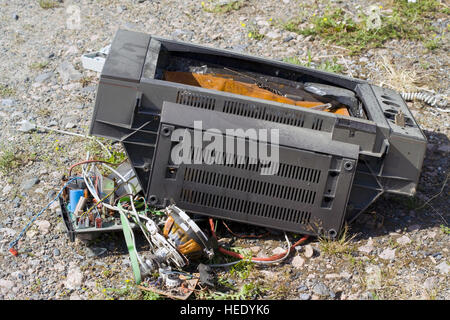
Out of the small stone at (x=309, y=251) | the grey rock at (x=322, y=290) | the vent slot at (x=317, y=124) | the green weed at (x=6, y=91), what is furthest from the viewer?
the green weed at (x=6, y=91)

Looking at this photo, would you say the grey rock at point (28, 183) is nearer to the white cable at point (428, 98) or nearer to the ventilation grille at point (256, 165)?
the ventilation grille at point (256, 165)

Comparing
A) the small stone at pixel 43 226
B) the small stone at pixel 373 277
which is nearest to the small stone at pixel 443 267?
the small stone at pixel 373 277

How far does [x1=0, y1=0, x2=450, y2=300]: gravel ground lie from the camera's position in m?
3.02

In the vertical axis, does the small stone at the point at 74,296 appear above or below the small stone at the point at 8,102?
below

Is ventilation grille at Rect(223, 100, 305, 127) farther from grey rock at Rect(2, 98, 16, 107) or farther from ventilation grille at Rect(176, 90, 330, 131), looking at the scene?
grey rock at Rect(2, 98, 16, 107)

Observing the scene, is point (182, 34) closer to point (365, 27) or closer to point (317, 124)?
point (365, 27)

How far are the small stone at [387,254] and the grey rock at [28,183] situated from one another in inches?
86.9

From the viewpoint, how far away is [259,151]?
3.01 metres

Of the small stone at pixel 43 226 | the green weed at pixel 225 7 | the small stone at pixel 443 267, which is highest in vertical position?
the green weed at pixel 225 7

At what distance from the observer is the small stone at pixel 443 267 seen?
3.14 meters

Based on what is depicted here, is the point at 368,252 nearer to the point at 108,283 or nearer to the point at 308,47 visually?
the point at 108,283

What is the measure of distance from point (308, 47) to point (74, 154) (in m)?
2.42

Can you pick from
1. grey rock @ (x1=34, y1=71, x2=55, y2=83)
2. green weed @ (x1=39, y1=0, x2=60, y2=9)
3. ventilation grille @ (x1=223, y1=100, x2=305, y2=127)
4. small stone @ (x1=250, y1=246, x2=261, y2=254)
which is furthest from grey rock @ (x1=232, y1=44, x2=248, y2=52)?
small stone @ (x1=250, y1=246, x2=261, y2=254)

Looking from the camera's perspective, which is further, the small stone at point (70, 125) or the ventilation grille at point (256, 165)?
the small stone at point (70, 125)
